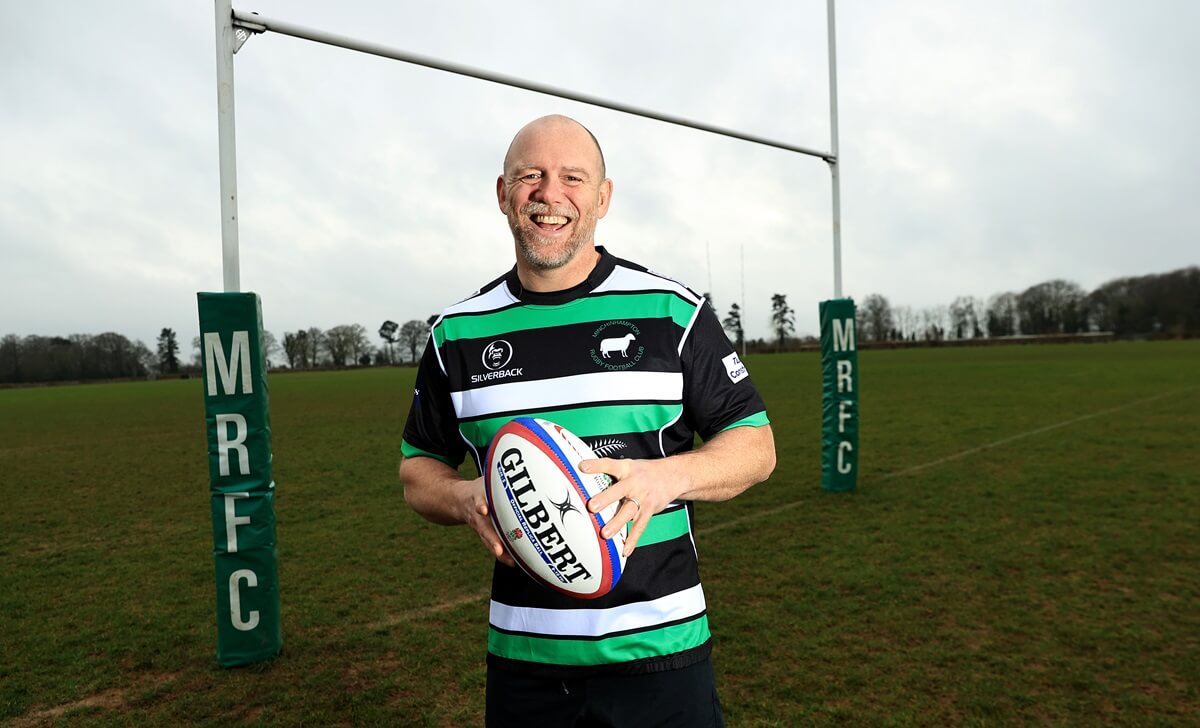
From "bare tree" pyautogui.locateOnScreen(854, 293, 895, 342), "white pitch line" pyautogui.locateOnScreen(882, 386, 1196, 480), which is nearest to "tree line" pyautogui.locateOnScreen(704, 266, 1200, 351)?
"bare tree" pyautogui.locateOnScreen(854, 293, 895, 342)

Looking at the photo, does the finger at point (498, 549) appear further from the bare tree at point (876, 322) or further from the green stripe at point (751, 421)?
the bare tree at point (876, 322)

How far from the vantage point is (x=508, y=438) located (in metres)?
1.93

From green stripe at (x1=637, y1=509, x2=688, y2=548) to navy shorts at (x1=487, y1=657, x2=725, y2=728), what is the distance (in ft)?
1.05

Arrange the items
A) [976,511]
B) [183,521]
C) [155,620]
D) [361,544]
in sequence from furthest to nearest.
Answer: [183,521], [976,511], [361,544], [155,620]

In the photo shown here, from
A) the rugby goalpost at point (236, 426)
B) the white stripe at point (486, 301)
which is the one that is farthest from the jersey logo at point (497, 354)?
the rugby goalpost at point (236, 426)

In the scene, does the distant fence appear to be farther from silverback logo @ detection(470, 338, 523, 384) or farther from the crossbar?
silverback logo @ detection(470, 338, 523, 384)

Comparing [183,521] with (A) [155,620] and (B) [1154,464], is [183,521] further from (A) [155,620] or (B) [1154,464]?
(B) [1154,464]

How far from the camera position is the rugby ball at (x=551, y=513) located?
6.07 ft

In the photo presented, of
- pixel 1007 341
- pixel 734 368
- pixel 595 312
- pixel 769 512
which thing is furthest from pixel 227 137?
pixel 1007 341

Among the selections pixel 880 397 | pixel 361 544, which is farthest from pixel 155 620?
pixel 880 397

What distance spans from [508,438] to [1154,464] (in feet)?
Answer: 40.7

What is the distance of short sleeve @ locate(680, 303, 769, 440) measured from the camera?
6.77 ft

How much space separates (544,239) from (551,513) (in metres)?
0.70

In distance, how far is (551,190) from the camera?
6.53 feet
